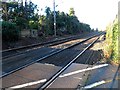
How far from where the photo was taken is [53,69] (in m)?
11.4

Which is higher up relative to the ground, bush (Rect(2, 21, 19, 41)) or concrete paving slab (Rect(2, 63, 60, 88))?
bush (Rect(2, 21, 19, 41))

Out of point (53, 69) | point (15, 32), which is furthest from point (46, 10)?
point (53, 69)

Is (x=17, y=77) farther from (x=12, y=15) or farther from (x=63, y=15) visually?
(x=63, y=15)

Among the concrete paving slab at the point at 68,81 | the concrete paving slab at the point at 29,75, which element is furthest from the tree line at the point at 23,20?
the concrete paving slab at the point at 68,81

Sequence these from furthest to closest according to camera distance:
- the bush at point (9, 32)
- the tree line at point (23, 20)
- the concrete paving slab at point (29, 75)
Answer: the tree line at point (23, 20) < the bush at point (9, 32) < the concrete paving slab at point (29, 75)

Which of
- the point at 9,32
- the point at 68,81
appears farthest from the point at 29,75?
the point at 9,32

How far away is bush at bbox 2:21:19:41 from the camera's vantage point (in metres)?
23.1

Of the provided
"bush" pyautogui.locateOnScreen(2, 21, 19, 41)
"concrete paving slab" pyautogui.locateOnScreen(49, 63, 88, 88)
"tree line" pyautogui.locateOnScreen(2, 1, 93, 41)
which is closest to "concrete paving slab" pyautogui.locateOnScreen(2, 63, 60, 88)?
"concrete paving slab" pyautogui.locateOnScreen(49, 63, 88, 88)

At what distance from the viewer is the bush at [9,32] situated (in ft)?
75.7

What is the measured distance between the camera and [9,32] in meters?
23.6

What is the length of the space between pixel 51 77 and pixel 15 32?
15.7 meters

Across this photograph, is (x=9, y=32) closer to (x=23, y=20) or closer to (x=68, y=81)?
(x=23, y=20)

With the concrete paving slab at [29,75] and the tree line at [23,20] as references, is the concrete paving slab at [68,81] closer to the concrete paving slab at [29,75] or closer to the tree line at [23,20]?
the concrete paving slab at [29,75]

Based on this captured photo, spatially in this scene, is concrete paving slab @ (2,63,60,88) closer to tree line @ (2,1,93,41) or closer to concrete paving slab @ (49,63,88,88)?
concrete paving slab @ (49,63,88,88)
